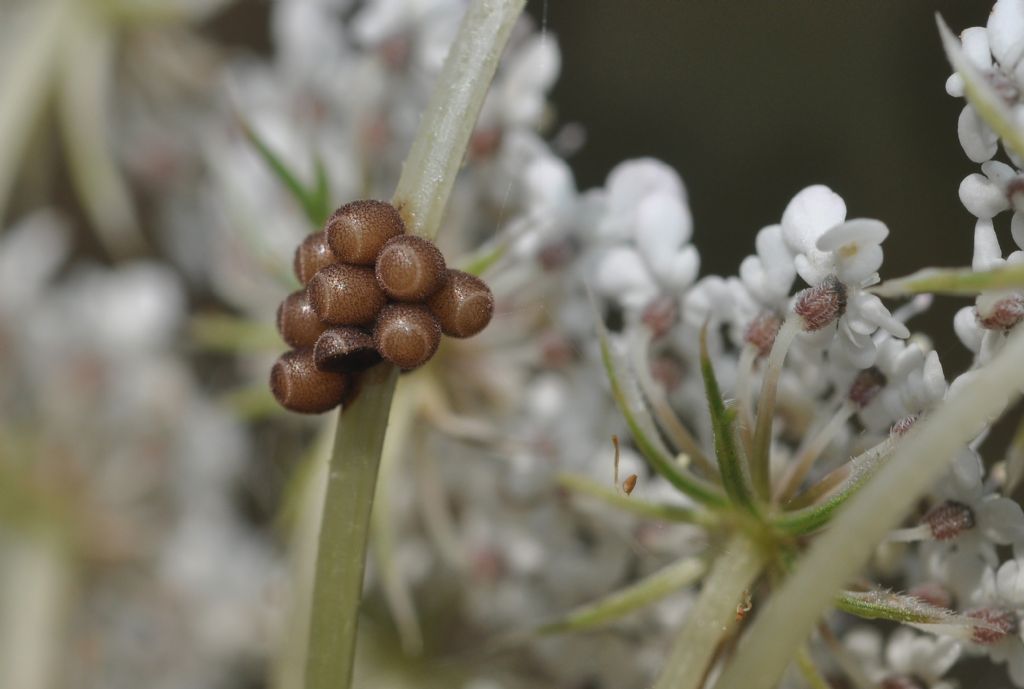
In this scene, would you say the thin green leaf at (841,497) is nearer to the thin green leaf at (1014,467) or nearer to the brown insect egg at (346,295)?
the thin green leaf at (1014,467)

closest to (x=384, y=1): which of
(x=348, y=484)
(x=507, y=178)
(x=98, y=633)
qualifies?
(x=507, y=178)

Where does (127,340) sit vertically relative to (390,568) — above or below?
above

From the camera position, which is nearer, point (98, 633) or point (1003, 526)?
point (1003, 526)

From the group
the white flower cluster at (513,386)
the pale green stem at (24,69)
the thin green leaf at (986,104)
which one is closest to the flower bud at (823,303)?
the white flower cluster at (513,386)

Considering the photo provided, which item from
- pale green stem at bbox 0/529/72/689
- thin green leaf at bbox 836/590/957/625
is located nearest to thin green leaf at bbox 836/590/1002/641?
thin green leaf at bbox 836/590/957/625

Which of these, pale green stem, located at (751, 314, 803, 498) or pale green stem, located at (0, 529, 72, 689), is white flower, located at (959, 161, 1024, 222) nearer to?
pale green stem, located at (751, 314, 803, 498)

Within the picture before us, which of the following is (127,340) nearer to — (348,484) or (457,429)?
(457,429)
